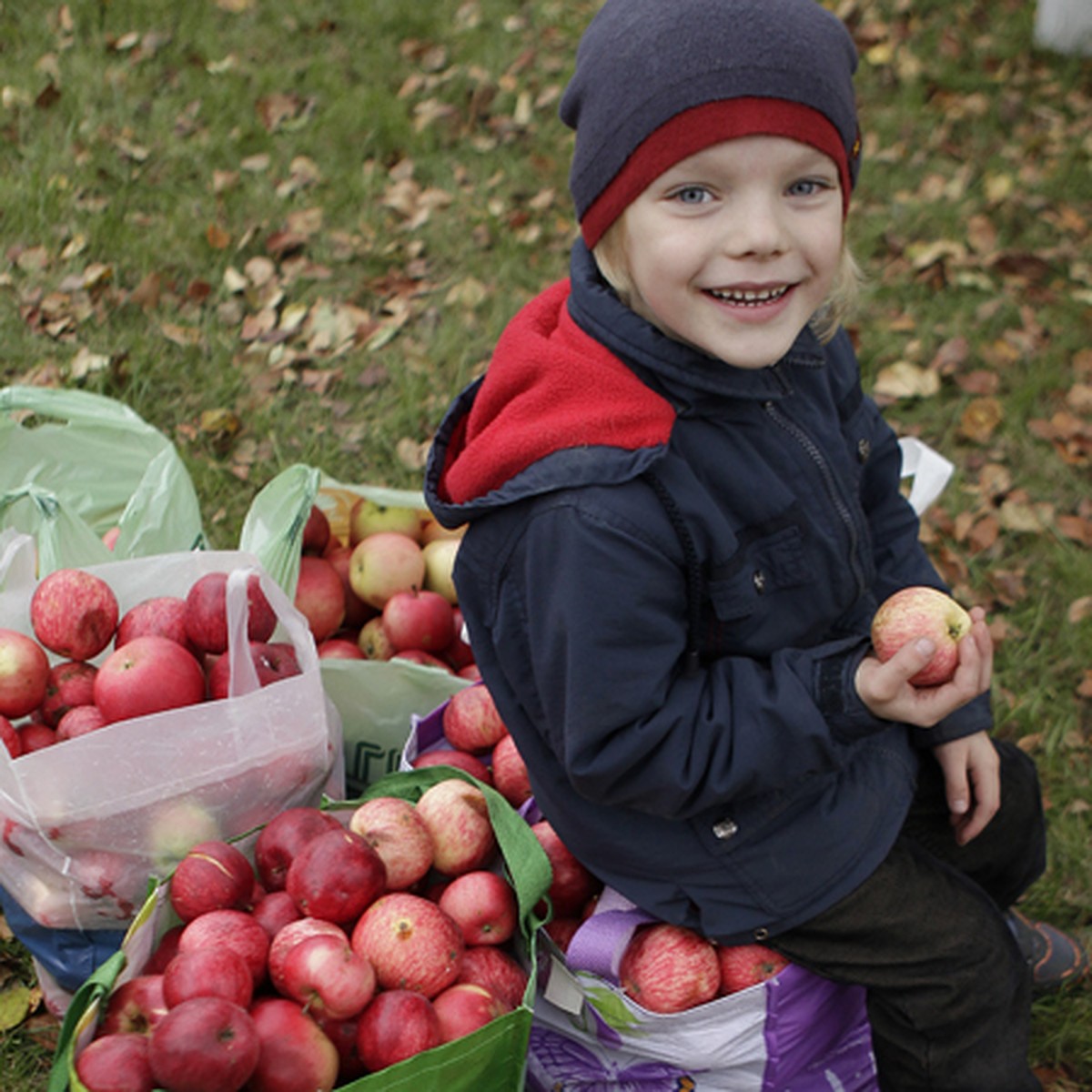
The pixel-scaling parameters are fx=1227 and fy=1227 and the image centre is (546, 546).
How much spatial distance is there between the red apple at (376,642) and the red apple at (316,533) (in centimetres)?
25

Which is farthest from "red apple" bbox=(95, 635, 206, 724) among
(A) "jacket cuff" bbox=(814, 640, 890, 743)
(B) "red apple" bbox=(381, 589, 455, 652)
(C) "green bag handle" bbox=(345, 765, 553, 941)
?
(A) "jacket cuff" bbox=(814, 640, 890, 743)

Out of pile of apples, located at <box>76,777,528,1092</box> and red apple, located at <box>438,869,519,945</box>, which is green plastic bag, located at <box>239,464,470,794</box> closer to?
pile of apples, located at <box>76,777,528,1092</box>

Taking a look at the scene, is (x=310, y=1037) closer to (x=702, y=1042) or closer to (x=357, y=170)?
(x=702, y=1042)

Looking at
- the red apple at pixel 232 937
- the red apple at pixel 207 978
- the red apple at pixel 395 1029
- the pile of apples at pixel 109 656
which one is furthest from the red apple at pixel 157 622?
the red apple at pixel 395 1029

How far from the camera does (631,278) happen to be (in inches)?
72.4

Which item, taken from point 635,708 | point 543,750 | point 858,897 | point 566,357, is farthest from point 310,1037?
point 566,357

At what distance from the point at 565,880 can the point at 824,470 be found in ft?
2.81

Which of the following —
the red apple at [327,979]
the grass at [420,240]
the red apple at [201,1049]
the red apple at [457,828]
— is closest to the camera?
the red apple at [201,1049]

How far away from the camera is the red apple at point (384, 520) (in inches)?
119

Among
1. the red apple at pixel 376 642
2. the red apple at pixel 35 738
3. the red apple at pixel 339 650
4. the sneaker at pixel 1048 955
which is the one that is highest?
the red apple at pixel 35 738

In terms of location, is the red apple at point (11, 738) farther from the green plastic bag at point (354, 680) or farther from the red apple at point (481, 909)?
the red apple at point (481, 909)

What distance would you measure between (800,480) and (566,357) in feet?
1.39

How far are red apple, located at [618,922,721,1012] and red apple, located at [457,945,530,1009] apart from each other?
17 cm

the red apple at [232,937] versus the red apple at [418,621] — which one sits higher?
the red apple at [232,937]
